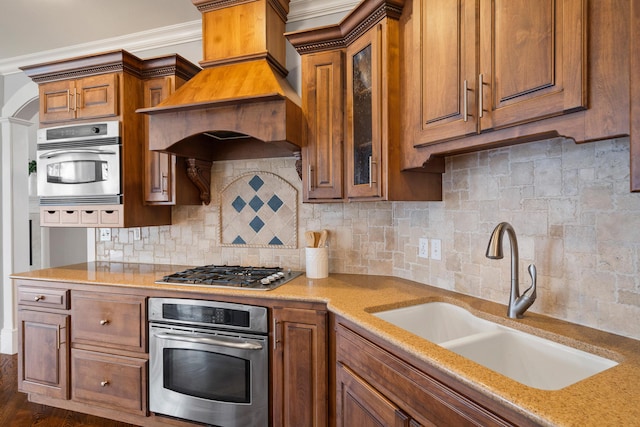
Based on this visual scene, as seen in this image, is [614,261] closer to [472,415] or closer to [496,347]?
[496,347]

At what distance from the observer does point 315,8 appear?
250cm

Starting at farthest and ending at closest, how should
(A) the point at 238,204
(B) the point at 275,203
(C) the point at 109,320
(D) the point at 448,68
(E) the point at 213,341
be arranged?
1. (A) the point at 238,204
2. (B) the point at 275,203
3. (C) the point at 109,320
4. (E) the point at 213,341
5. (D) the point at 448,68

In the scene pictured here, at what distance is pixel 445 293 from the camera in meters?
1.84

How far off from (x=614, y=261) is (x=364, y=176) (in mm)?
1099

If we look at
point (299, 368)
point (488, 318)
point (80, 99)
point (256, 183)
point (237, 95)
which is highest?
point (80, 99)

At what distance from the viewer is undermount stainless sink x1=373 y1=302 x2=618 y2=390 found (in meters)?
1.16

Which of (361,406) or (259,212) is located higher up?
(259,212)

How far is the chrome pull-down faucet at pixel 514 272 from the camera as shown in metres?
1.36

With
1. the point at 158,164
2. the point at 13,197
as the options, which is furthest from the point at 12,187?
the point at 158,164

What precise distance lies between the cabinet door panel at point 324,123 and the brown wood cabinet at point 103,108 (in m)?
1.28

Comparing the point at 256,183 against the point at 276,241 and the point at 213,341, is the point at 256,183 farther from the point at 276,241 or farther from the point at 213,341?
the point at 213,341

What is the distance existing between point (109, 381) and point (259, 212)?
1436 millimetres

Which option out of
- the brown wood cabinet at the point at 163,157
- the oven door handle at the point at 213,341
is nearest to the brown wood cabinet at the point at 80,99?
the brown wood cabinet at the point at 163,157

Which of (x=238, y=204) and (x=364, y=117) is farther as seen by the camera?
(x=238, y=204)
